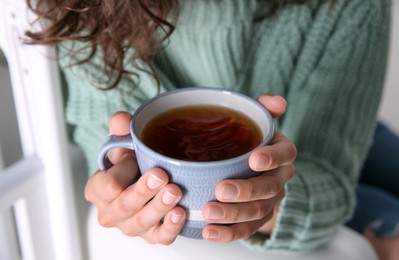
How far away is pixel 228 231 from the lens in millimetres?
451

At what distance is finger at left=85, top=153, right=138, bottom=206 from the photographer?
461 millimetres

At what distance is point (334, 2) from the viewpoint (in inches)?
29.0

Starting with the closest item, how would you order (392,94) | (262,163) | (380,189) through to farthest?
(262,163), (380,189), (392,94)

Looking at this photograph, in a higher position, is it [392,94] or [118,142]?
[118,142]

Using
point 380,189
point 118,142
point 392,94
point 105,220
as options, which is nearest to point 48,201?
point 105,220

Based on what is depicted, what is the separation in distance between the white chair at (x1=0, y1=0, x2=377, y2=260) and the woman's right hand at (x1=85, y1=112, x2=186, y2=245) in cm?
8

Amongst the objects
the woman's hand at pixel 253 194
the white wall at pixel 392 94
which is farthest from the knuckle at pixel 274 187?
the white wall at pixel 392 94

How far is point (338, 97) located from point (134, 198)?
39 cm

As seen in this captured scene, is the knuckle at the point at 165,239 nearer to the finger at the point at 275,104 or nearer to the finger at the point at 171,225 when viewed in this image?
the finger at the point at 171,225

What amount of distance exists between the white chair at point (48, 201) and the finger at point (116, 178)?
10cm

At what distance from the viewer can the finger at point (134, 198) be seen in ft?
1.31

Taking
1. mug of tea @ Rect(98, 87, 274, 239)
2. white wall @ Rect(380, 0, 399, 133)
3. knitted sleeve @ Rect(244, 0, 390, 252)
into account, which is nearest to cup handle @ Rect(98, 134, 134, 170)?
mug of tea @ Rect(98, 87, 274, 239)

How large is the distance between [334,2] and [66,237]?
1.47 ft

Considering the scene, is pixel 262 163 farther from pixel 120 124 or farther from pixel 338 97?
pixel 338 97
